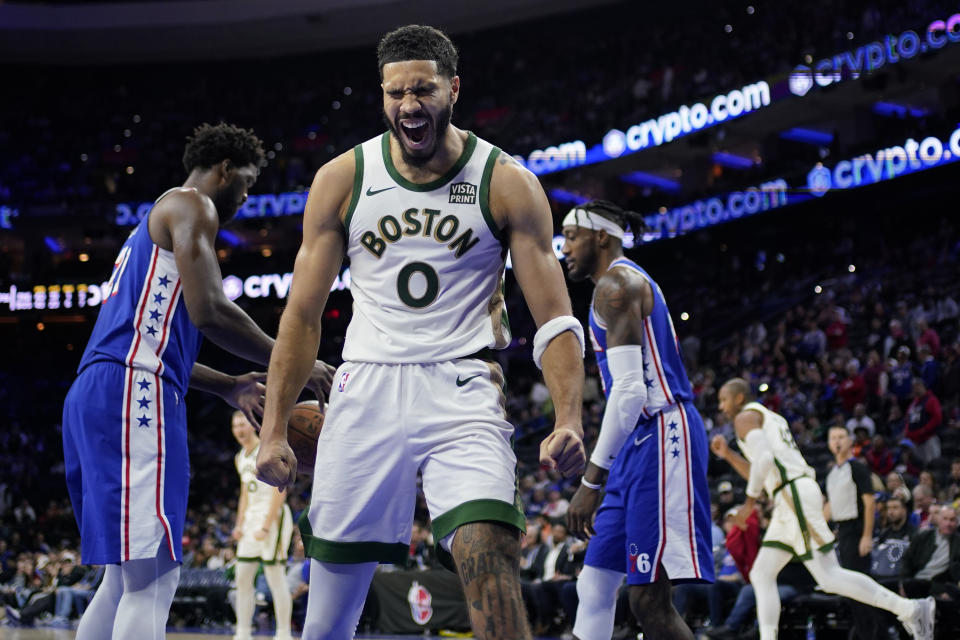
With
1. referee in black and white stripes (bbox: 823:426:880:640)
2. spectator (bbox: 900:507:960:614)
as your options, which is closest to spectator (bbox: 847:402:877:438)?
spectator (bbox: 900:507:960:614)

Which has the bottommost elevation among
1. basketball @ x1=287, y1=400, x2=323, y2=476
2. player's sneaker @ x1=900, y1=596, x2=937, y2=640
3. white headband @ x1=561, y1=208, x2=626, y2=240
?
player's sneaker @ x1=900, y1=596, x2=937, y2=640

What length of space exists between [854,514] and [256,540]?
501 centimetres

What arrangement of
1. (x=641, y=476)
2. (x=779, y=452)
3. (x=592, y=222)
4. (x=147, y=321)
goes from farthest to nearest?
(x=779, y=452), (x=592, y=222), (x=641, y=476), (x=147, y=321)

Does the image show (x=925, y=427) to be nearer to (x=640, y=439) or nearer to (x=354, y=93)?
(x=640, y=439)

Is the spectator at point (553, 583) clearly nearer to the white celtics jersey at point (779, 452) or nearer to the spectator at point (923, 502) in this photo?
the spectator at point (923, 502)

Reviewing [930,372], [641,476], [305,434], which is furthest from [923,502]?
[305,434]

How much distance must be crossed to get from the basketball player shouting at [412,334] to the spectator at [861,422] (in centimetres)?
1056

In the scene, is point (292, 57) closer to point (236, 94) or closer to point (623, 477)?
point (236, 94)

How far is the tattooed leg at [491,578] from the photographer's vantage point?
2850 millimetres

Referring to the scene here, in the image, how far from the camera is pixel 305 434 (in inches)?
155

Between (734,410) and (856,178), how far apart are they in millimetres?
14123

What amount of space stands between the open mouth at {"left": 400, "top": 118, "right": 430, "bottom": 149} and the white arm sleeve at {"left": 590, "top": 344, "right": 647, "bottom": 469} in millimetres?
1835

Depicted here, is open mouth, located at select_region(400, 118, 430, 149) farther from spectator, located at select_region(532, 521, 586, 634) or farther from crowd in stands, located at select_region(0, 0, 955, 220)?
crowd in stands, located at select_region(0, 0, 955, 220)

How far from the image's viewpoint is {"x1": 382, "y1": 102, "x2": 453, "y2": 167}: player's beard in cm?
324
